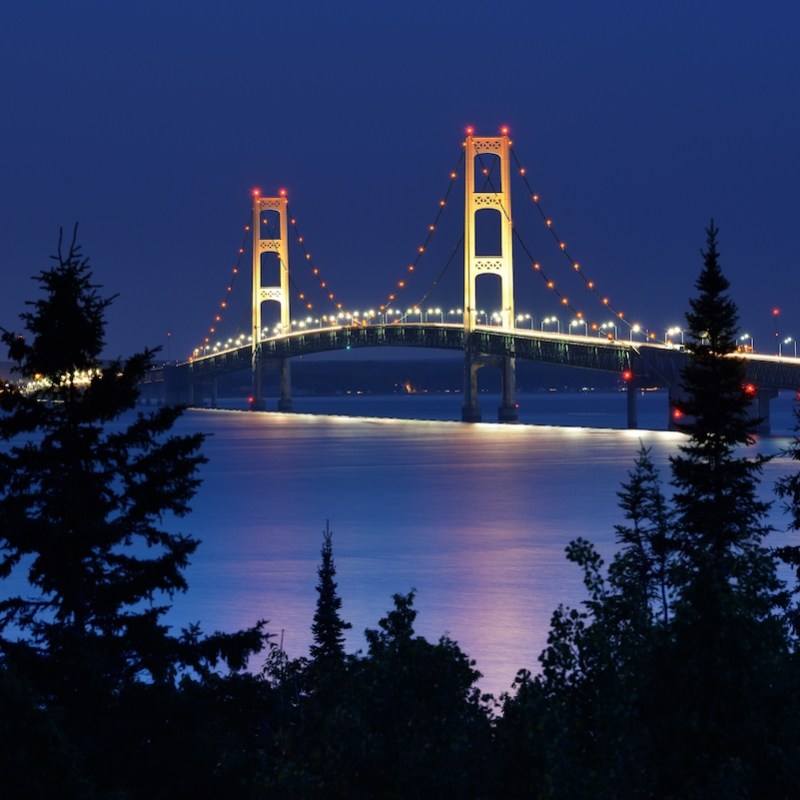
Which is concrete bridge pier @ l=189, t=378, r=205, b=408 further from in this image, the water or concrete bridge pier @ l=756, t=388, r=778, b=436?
concrete bridge pier @ l=756, t=388, r=778, b=436

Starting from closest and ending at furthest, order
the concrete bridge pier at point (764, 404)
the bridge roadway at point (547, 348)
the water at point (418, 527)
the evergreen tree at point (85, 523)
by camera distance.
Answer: the evergreen tree at point (85, 523)
the water at point (418, 527)
the bridge roadway at point (547, 348)
the concrete bridge pier at point (764, 404)

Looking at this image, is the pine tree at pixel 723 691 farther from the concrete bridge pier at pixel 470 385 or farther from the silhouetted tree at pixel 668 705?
the concrete bridge pier at pixel 470 385

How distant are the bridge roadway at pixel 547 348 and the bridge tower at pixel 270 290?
259 centimetres

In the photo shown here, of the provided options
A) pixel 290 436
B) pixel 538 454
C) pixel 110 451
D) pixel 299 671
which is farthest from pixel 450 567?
pixel 290 436

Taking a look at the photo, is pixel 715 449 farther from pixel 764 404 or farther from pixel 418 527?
pixel 764 404

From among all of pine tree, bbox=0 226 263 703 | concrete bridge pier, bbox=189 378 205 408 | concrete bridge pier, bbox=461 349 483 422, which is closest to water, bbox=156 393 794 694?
pine tree, bbox=0 226 263 703

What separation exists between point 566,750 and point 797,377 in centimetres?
5566

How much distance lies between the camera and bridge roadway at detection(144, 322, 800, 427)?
63062 mm

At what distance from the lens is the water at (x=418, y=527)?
73.1ft

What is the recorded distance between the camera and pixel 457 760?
677 cm

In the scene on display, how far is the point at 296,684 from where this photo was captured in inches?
500

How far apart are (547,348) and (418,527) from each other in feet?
123

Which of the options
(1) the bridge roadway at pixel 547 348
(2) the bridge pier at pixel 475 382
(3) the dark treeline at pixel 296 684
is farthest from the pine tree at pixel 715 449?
(2) the bridge pier at pixel 475 382

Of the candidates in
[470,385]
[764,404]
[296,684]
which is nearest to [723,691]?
[296,684]
